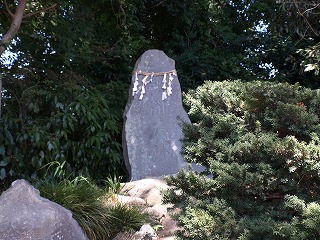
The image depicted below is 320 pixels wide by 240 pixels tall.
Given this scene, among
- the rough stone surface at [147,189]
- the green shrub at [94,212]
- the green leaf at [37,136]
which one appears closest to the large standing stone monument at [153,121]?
the rough stone surface at [147,189]

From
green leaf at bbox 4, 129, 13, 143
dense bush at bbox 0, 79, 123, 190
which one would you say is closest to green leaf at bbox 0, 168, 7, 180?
dense bush at bbox 0, 79, 123, 190

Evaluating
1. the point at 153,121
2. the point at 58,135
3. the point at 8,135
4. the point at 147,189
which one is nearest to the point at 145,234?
the point at 147,189

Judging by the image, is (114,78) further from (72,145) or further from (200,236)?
(200,236)

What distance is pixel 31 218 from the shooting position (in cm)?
320

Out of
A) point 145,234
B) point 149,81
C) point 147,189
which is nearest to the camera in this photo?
point 145,234

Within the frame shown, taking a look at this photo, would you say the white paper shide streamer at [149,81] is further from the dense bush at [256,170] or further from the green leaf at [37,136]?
the dense bush at [256,170]

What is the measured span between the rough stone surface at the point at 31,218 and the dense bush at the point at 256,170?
0.72 m

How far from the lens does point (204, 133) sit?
333 cm

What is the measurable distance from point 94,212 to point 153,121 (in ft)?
6.16

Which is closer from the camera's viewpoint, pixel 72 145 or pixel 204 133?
pixel 204 133

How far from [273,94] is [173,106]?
272 centimetres

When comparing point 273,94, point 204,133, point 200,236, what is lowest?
point 200,236

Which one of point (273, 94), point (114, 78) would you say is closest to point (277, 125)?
point (273, 94)

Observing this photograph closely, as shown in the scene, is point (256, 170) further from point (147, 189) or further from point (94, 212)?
point (147, 189)
